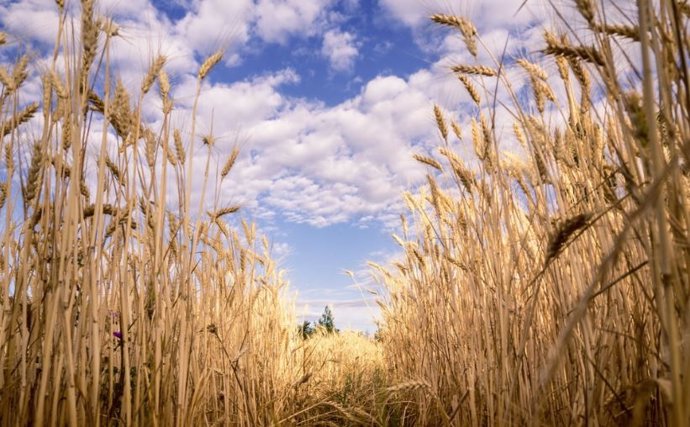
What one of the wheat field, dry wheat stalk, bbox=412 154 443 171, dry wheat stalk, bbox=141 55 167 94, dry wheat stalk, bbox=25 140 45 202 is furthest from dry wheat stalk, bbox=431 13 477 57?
dry wheat stalk, bbox=25 140 45 202

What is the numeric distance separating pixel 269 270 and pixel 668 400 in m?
4.81

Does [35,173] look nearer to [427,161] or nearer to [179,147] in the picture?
[179,147]

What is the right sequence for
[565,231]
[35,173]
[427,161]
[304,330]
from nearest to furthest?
[565,231]
[35,173]
[427,161]
[304,330]

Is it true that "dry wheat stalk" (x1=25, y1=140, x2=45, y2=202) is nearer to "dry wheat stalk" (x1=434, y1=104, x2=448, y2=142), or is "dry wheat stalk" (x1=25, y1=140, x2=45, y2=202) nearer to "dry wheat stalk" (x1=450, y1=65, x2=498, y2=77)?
"dry wheat stalk" (x1=450, y1=65, x2=498, y2=77)

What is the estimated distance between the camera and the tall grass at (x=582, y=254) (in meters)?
0.98

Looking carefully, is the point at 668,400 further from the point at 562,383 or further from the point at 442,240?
the point at 442,240

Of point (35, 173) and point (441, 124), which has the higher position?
point (441, 124)

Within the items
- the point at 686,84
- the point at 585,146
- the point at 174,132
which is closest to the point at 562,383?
the point at 585,146

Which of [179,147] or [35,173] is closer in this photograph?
[35,173]

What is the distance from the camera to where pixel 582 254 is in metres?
2.19

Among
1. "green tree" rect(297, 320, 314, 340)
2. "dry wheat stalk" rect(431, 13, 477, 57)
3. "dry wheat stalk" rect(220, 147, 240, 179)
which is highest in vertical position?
"dry wheat stalk" rect(431, 13, 477, 57)

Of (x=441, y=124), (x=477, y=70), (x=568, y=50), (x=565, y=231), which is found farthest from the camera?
(x=441, y=124)

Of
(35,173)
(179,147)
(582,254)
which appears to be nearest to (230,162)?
(179,147)

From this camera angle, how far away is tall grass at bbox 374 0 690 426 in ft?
3.22
